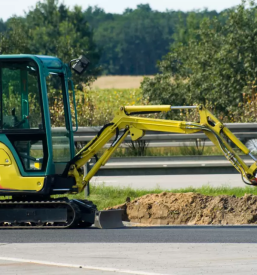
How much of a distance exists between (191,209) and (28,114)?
3213 mm

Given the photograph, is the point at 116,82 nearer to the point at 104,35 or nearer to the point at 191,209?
the point at 104,35

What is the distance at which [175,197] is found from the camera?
12398mm

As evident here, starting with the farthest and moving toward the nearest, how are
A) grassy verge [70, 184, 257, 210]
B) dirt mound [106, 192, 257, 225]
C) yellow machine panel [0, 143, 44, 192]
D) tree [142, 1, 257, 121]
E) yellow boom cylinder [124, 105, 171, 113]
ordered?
tree [142, 1, 257, 121] → grassy verge [70, 184, 257, 210] → dirt mound [106, 192, 257, 225] → yellow boom cylinder [124, 105, 171, 113] → yellow machine panel [0, 143, 44, 192]

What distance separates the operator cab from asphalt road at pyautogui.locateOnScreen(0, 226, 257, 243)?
0.95 meters

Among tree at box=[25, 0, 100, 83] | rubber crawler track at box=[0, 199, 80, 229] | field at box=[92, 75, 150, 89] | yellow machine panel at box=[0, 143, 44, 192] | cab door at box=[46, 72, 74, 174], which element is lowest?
field at box=[92, 75, 150, 89]

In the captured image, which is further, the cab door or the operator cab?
the cab door

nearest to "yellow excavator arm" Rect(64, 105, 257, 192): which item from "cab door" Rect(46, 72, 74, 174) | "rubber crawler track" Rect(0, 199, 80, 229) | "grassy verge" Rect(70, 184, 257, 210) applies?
"cab door" Rect(46, 72, 74, 174)

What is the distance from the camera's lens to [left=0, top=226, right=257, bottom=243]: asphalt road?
9109 millimetres

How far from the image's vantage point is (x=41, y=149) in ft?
34.4

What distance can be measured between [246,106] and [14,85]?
11018 mm

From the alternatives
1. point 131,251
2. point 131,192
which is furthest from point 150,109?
point 131,192

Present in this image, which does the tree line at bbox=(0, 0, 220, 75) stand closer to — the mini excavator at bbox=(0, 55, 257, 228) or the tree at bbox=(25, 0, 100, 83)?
the tree at bbox=(25, 0, 100, 83)

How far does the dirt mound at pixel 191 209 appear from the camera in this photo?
11.7 meters

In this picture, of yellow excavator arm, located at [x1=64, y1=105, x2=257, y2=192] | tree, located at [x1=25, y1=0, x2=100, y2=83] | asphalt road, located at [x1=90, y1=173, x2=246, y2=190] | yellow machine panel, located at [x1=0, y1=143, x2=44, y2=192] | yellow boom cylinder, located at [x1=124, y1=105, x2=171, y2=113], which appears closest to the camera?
yellow machine panel, located at [x1=0, y1=143, x2=44, y2=192]
